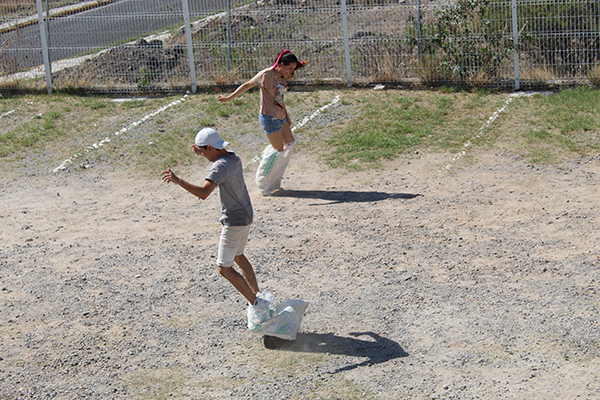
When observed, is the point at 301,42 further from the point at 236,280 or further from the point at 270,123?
the point at 236,280

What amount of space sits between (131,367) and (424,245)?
3379 millimetres

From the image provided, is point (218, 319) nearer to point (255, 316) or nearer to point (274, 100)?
point (255, 316)

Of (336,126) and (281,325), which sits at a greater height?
(336,126)

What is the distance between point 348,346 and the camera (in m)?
5.28

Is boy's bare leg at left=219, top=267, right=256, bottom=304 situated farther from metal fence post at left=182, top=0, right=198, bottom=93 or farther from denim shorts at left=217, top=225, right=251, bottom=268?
metal fence post at left=182, top=0, right=198, bottom=93

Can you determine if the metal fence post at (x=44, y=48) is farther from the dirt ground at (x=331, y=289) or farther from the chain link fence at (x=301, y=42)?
the dirt ground at (x=331, y=289)

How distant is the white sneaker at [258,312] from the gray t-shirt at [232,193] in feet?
2.19

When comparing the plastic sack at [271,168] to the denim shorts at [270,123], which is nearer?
the denim shorts at [270,123]

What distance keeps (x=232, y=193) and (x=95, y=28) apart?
10131 millimetres

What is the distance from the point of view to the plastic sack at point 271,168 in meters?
8.94

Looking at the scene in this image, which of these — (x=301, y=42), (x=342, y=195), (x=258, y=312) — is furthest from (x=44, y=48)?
(x=258, y=312)

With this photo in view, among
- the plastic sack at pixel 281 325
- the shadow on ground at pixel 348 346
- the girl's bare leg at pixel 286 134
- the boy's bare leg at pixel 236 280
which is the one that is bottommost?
the shadow on ground at pixel 348 346

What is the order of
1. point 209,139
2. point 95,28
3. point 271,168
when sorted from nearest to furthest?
point 209,139
point 271,168
point 95,28

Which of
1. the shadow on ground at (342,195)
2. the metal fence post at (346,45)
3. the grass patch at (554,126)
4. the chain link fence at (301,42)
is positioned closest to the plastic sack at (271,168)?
the shadow on ground at (342,195)
